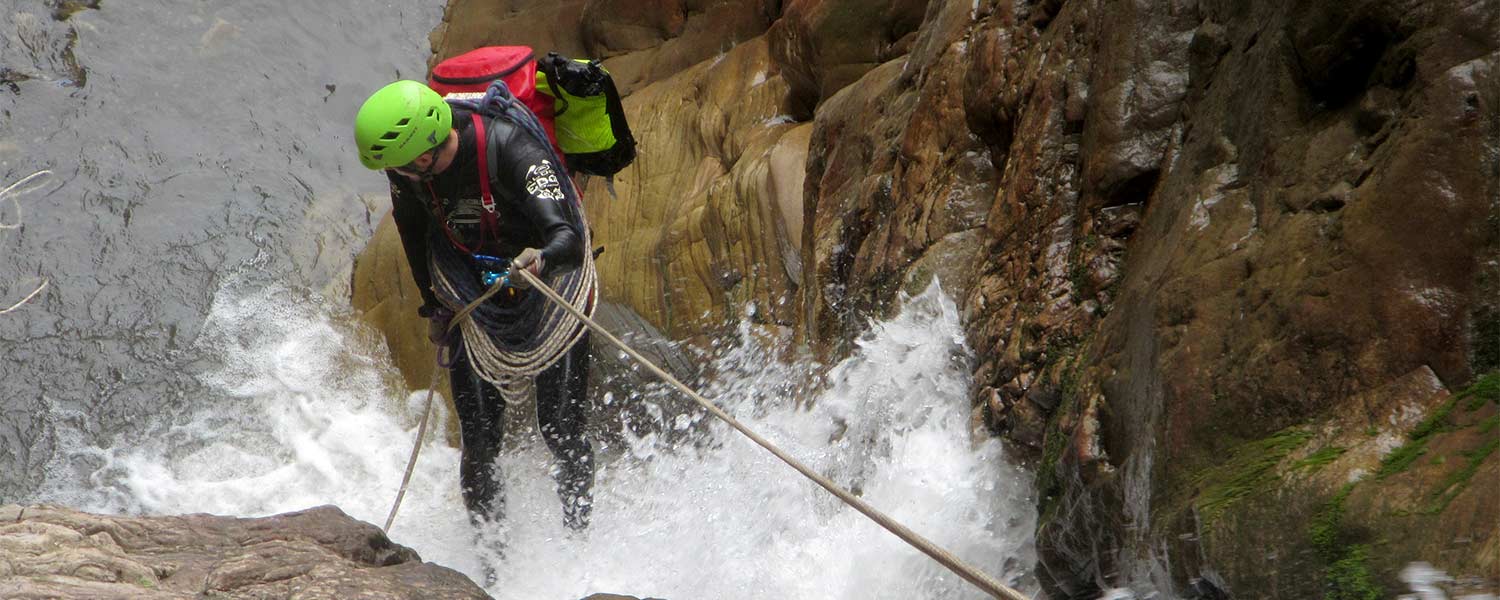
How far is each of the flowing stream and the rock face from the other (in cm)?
113

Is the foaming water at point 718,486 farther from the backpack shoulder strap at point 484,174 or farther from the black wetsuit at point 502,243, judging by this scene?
the backpack shoulder strap at point 484,174

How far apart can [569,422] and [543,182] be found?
104 cm

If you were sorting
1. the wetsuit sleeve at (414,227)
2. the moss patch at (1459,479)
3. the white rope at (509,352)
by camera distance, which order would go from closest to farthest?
the moss patch at (1459,479), the wetsuit sleeve at (414,227), the white rope at (509,352)

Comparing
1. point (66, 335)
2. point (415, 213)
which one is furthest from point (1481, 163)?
point (66, 335)

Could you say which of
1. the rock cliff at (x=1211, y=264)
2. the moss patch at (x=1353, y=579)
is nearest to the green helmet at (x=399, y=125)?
the rock cliff at (x=1211, y=264)

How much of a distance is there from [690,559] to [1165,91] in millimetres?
2397

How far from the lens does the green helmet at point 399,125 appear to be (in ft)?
12.7

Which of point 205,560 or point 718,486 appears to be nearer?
point 205,560

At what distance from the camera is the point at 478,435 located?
480cm

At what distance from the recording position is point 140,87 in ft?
31.5

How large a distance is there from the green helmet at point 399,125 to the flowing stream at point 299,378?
5.44 feet

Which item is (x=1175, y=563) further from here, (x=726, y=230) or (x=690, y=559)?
(x=726, y=230)

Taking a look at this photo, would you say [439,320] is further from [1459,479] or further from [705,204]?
[1459,479]

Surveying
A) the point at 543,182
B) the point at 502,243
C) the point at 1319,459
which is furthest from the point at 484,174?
the point at 1319,459
